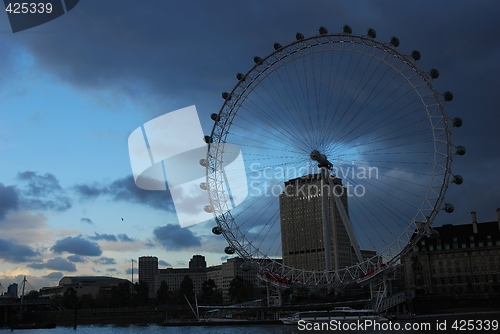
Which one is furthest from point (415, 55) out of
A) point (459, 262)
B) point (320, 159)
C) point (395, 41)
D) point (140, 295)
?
point (140, 295)

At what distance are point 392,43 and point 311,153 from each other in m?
17.2

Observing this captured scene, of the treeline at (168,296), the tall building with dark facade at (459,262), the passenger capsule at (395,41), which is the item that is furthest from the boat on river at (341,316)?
the treeline at (168,296)

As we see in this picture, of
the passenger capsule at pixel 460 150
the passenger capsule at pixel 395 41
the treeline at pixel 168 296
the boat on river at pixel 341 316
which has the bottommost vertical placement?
the boat on river at pixel 341 316

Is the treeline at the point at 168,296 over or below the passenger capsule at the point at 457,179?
below

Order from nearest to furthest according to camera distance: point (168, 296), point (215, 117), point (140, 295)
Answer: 1. point (215, 117)
2. point (140, 295)
3. point (168, 296)

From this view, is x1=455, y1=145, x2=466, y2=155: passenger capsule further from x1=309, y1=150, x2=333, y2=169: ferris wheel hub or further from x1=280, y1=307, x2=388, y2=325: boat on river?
x1=280, y1=307, x2=388, y2=325: boat on river

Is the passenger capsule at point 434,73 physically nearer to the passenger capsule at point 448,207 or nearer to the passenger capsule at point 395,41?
the passenger capsule at point 395,41

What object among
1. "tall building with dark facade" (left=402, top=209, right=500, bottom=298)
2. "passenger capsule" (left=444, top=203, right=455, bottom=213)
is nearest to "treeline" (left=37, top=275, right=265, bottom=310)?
"tall building with dark facade" (left=402, top=209, right=500, bottom=298)

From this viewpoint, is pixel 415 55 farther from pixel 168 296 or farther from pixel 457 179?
pixel 168 296

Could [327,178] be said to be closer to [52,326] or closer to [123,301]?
[52,326]

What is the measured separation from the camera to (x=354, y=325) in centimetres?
8462

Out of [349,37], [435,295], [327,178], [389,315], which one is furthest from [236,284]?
[349,37]

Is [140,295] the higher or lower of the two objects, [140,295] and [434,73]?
the lower

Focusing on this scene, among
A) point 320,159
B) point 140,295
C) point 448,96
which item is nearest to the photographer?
point 448,96
